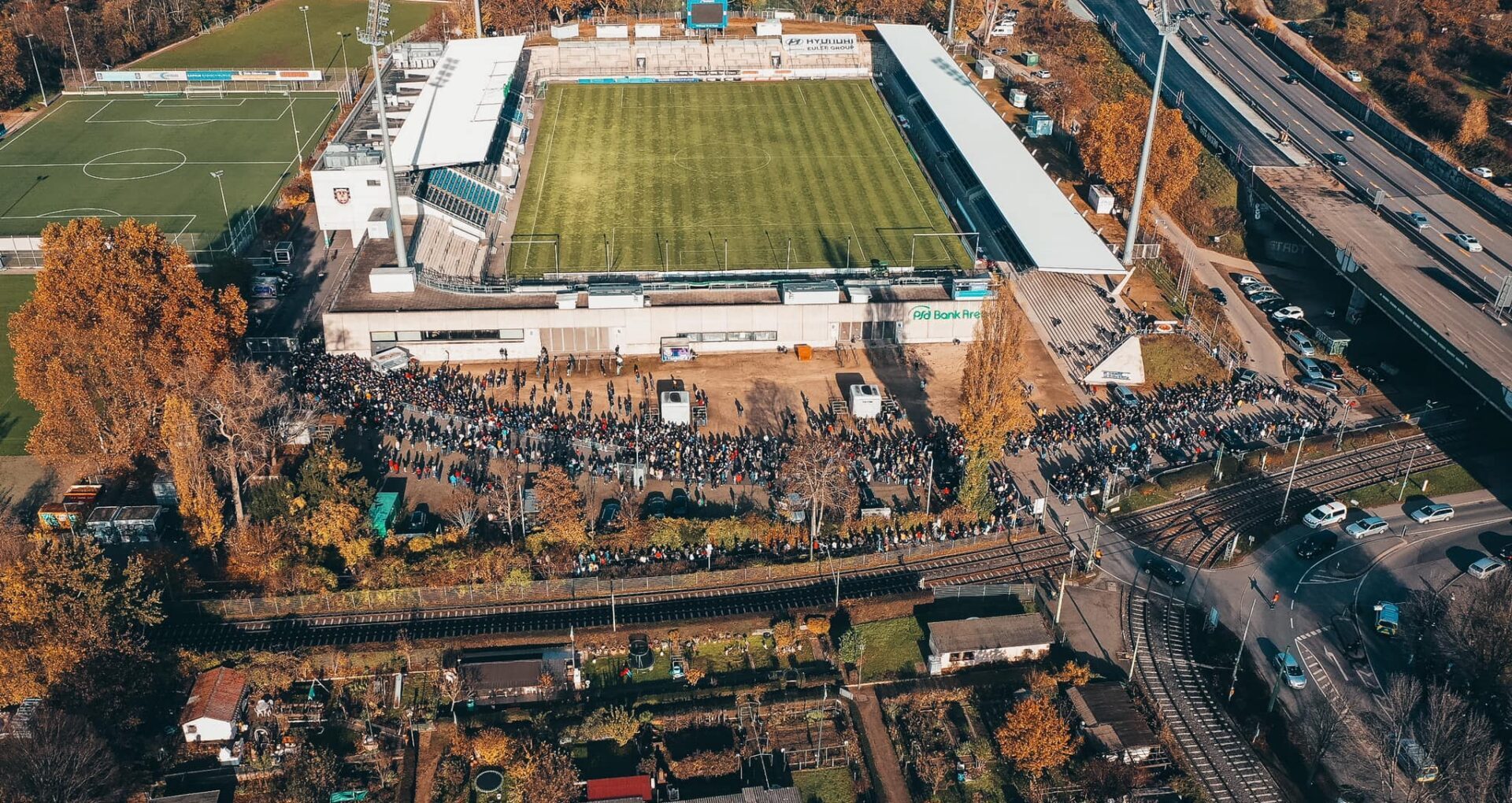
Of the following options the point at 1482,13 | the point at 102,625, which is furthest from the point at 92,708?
the point at 1482,13

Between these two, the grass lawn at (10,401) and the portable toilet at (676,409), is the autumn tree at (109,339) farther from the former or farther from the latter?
the portable toilet at (676,409)

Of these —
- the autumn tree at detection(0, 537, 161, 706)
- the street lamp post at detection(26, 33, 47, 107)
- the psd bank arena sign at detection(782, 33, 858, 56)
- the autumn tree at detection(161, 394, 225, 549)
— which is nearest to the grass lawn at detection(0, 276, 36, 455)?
the autumn tree at detection(161, 394, 225, 549)

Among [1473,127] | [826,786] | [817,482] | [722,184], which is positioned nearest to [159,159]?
[722,184]

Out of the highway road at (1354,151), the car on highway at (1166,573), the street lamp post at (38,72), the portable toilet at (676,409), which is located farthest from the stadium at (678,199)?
the street lamp post at (38,72)

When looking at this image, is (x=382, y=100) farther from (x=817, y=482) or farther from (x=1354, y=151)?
(x=1354, y=151)

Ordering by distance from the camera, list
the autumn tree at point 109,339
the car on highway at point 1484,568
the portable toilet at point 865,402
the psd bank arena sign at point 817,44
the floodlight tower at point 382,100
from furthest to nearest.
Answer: the psd bank arena sign at point 817,44 < the floodlight tower at point 382,100 < the portable toilet at point 865,402 < the autumn tree at point 109,339 < the car on highway at point 1484,568

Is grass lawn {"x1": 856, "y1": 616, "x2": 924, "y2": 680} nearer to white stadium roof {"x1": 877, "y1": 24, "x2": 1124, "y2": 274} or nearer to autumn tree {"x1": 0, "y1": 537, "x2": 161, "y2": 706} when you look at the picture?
white stadium roof {"x1": 877, "y1": 24, "x2": 1124, "y2": 274}

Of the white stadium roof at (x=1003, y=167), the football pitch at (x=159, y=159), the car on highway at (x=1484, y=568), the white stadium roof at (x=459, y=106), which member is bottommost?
the car on highway at (x=1484, y=568)
